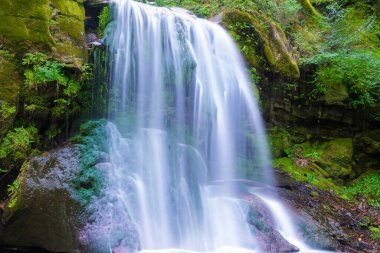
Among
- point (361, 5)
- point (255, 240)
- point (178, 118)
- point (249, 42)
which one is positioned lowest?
point (255, 240)

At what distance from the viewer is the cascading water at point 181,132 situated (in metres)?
5.46

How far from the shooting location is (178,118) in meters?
7.41

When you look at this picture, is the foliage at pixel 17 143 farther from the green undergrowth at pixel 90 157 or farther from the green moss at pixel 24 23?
the green moss at pixel 24 23

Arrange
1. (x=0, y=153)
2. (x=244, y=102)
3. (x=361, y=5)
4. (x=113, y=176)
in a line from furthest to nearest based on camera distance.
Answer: (x=361, y=5), (x=244, y=102), (x=113, y=176), (x=0, y=153)

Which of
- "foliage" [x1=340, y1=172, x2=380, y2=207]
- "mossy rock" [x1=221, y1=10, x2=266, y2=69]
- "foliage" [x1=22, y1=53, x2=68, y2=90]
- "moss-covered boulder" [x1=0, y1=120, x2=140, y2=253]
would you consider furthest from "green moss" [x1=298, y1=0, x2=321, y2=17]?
"moss-covered boulder" [x1=0, y1=120, x2=140, y2=253]

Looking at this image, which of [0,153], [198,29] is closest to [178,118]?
[198,29]

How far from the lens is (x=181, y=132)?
24.1 ft

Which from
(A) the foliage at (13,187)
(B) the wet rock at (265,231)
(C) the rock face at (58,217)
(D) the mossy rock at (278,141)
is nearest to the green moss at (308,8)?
(D) the mossy rock at (278,141)

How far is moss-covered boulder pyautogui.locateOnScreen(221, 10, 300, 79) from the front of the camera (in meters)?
8.89

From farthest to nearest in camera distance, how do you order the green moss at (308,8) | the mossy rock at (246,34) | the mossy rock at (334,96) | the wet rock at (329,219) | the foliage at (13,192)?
the green moss at (308,8), the mossy rock at (334,96), the mossy rock at (246,34), the wet rock at (329,219), the foliage at (13,192)

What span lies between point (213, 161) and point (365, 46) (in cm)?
710

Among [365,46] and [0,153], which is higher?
[365,46]

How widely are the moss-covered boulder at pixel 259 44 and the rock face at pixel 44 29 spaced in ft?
13.5

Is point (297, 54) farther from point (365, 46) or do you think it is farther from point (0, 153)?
point (0, 153)
